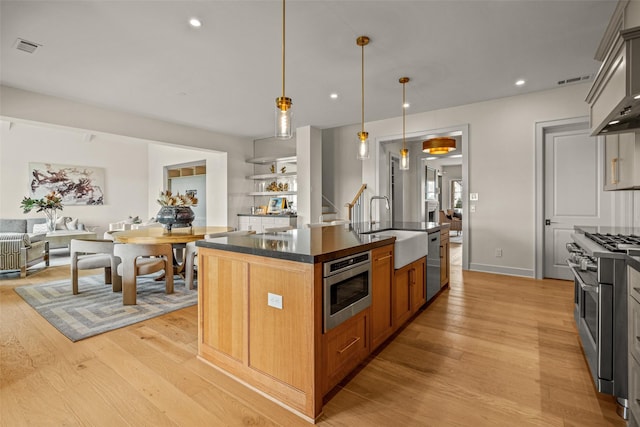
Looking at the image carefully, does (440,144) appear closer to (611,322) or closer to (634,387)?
(611,322)

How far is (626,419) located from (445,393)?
85 cm

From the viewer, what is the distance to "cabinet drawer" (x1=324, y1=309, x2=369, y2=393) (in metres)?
1.68

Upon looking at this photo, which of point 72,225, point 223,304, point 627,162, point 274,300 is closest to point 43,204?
point 72,225

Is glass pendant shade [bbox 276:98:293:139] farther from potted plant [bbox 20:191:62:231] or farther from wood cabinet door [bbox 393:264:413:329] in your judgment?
potted plant [bbox 20:191:62:231]

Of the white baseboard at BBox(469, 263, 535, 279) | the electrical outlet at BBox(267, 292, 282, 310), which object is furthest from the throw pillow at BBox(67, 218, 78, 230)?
the white baseboard at BBox(469, 263, 535, 279)

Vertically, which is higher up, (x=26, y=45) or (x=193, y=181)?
(x=26, y=45)

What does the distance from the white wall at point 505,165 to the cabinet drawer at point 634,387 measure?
338cm

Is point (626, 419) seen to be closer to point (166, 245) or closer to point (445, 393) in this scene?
point (445, 393)

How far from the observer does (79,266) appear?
11.8 ft

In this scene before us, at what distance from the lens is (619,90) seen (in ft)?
5.32

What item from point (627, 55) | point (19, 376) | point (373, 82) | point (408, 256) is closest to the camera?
point (627, 55)

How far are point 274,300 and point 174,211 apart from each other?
287 cm

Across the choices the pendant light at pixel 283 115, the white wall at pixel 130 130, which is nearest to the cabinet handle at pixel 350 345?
the pendant light at pixel 283 115

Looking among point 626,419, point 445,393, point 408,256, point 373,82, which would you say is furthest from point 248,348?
point 373,82
